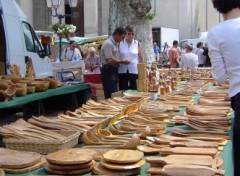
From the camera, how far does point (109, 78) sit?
20.7ft

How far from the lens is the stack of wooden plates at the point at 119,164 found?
6.19ft

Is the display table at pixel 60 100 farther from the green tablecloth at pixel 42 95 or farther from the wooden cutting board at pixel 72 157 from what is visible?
the wooden cutting board at pixel 72 157

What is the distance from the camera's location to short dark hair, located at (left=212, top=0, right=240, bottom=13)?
2.51 meters

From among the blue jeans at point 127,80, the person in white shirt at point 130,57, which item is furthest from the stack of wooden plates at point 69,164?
the blue jeans at point 127,80

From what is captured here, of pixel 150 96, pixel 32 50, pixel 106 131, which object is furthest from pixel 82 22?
pixel 106 131

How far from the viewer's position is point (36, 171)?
200 cm

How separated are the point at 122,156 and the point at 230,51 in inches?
36.6

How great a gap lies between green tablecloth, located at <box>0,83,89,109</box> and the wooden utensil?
2201 mm

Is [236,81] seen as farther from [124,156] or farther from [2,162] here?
[2,162]

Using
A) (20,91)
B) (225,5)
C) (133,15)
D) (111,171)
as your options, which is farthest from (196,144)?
(133,15)

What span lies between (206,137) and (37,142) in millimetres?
916

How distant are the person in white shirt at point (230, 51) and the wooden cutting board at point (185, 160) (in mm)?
504

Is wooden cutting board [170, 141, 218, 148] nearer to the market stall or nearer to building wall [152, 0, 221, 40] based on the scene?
the market stall

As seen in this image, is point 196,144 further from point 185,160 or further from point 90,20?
point 90,20
